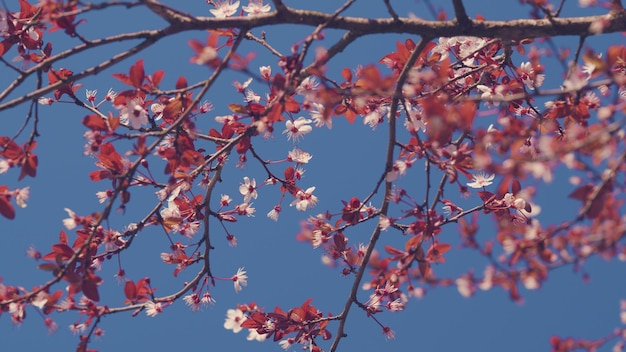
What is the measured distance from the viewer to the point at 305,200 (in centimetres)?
317

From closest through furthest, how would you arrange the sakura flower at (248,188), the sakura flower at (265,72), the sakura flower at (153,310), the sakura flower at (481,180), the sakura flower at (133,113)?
the sakura flower at (133,113) → the sakura flower at (153,310) → the sakura flower at (265,72) → the sakura flower at (481,180) → the sakura flower at (248,188)

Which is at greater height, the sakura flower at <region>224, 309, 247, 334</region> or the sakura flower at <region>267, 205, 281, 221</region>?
the sakura flower at <region>267, 205, 281, 221</region>

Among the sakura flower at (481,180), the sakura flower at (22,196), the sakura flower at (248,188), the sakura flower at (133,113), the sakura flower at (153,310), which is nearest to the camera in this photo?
the sakura flower at (22,196)

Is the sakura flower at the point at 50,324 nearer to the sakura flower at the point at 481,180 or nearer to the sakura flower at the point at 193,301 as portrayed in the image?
the sakura flower at the point at 193,301

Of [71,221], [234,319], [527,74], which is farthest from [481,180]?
[71,221]

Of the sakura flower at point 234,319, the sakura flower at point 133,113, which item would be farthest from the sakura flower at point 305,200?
the sakura flower at point 133,113

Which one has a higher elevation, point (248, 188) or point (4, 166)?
point (248, 188)

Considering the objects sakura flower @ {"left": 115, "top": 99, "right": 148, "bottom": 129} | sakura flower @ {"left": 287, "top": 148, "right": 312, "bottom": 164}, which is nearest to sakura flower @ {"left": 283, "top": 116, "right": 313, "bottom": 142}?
sakura flower @ {"left": 287, "top": 148, "right": 312, "bottom": 164}

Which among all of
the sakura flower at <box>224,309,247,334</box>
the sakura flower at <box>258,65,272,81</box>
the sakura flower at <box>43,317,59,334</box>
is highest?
the sakura flower at <box>258,65,272,81</box>

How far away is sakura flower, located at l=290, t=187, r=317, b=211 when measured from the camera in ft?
10.4

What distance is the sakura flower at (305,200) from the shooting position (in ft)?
10.4

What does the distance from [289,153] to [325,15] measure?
984 mm

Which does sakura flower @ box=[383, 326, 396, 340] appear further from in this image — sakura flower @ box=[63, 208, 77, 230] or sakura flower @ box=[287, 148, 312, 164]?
sakura flower @ box=[63, 208, 77, 230]

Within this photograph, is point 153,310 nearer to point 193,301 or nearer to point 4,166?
point 193,301
